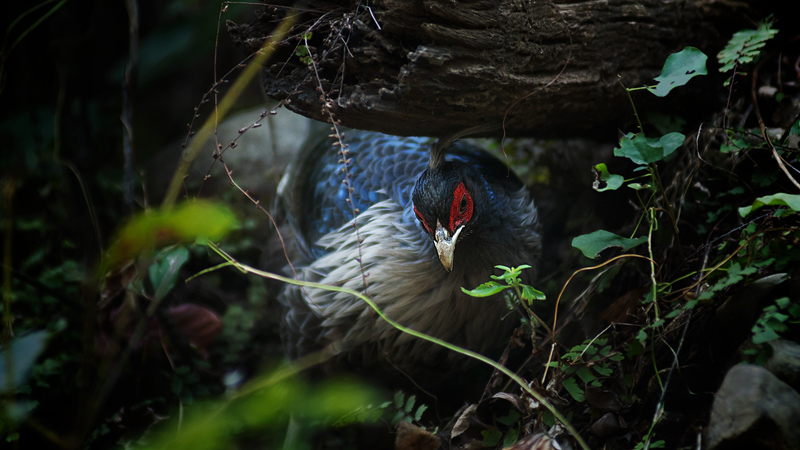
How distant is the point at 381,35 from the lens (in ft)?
5.92

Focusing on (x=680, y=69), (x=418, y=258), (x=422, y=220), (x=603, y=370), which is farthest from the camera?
(x=418, y=258)

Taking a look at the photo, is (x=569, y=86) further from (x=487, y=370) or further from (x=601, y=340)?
(x=487, y=370)

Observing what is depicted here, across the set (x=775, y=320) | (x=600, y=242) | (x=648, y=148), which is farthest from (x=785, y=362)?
(x=648, y=148)

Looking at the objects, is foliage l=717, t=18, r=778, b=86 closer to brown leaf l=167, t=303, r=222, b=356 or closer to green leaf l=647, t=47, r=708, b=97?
green leaf l=647, t=47, r=708, b=97

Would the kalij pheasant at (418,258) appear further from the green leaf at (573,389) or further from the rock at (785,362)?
the rock at (785,362)

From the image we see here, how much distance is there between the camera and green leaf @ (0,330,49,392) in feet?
4.89

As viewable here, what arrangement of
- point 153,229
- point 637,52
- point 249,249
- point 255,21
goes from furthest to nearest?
point 249,249
point 637,52
point 255,21
point 153,229

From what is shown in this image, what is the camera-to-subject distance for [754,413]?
3.94ft

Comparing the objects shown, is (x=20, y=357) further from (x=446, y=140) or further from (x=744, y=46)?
(x=744, y=46)

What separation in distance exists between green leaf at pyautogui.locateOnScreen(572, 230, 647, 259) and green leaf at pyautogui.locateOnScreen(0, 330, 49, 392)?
171 centimetres

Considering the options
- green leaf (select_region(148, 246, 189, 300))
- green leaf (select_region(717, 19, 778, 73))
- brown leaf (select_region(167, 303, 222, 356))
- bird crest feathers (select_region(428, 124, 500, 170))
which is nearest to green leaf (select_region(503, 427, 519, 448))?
bird crest feathers (select_region(428, 124, 500, 170))

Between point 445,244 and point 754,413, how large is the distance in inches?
43.3

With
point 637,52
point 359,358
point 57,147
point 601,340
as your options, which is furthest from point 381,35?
point 57,147

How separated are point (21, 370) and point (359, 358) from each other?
1.30 meters
